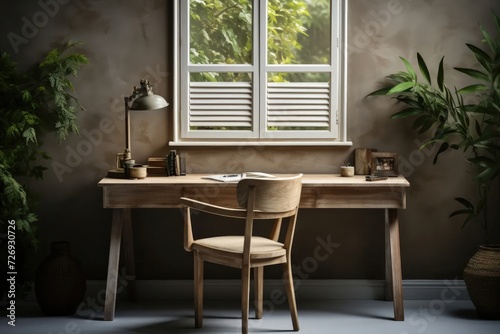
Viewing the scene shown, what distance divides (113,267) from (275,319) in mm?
1025

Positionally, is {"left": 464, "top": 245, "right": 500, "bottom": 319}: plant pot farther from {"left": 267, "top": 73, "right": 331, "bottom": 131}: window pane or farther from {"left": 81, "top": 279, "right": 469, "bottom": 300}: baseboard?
{"left": 267, "top": 73, "right": 331, "bottom": 131}: window pane

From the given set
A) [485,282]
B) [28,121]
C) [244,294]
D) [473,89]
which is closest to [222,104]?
[28,121]

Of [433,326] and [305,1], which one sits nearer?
[433,326]

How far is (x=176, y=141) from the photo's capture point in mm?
4766

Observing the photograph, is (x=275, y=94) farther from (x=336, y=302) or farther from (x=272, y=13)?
(x=336, y=302)

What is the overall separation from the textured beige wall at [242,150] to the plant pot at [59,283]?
402 mm

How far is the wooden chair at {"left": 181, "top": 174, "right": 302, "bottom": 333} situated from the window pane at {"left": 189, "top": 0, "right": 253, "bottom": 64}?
125 centimetres

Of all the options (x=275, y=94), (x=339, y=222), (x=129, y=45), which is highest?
(x=129, y=45)

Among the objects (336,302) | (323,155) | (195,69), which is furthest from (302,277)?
(195,69)

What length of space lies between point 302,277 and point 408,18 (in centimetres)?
187

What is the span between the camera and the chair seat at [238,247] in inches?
152

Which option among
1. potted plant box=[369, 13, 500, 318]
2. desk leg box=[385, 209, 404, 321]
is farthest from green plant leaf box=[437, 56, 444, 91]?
desk leg box=[385, 209, 404, 321]

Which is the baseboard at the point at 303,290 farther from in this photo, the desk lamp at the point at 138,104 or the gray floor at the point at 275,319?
the desk lamp at the point at 138,104

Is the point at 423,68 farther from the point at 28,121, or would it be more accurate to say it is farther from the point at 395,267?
the point at 28,121
